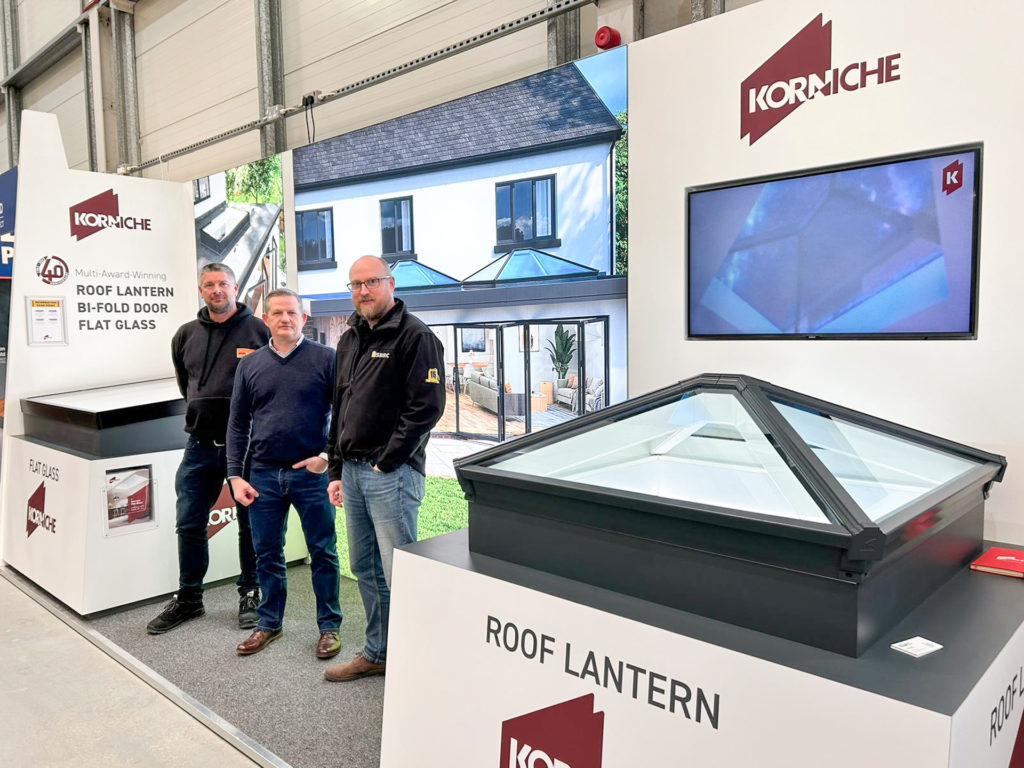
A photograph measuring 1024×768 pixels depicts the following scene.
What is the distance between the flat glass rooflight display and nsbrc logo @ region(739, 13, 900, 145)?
0.96 metres

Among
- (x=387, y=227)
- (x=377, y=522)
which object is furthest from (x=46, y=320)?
(x=377, y=522)

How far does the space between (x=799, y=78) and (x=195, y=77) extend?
5070 mm

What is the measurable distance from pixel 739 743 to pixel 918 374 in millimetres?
1276

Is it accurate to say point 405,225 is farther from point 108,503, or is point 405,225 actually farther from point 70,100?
point 70,100

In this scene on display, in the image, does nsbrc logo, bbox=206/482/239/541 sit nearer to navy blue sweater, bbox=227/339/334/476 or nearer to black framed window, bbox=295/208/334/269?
navy blue sweater, bbox=227/339/334/476

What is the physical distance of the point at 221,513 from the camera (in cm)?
390

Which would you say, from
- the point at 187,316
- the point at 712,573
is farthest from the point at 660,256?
the point at 187,316

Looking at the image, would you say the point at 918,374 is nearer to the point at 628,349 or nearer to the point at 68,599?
the point at 628,349

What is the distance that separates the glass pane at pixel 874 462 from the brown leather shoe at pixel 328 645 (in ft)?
7.05

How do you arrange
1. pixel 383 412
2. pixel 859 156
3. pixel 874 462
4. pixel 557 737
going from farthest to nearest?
pixel 383 412 < pixel 859 156 < pixel 874 462 < pixel 557 737

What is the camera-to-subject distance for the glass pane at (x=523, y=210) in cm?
315

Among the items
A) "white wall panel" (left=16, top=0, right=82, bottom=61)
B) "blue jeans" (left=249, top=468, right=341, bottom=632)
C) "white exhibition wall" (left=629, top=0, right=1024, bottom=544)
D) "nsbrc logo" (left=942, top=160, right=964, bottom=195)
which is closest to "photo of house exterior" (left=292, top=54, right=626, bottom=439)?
"white exhibition wall" (left=629, top=0, right=1024, bottom=544)

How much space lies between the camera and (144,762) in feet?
7.67

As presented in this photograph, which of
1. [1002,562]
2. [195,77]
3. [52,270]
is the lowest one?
[1002,562]
